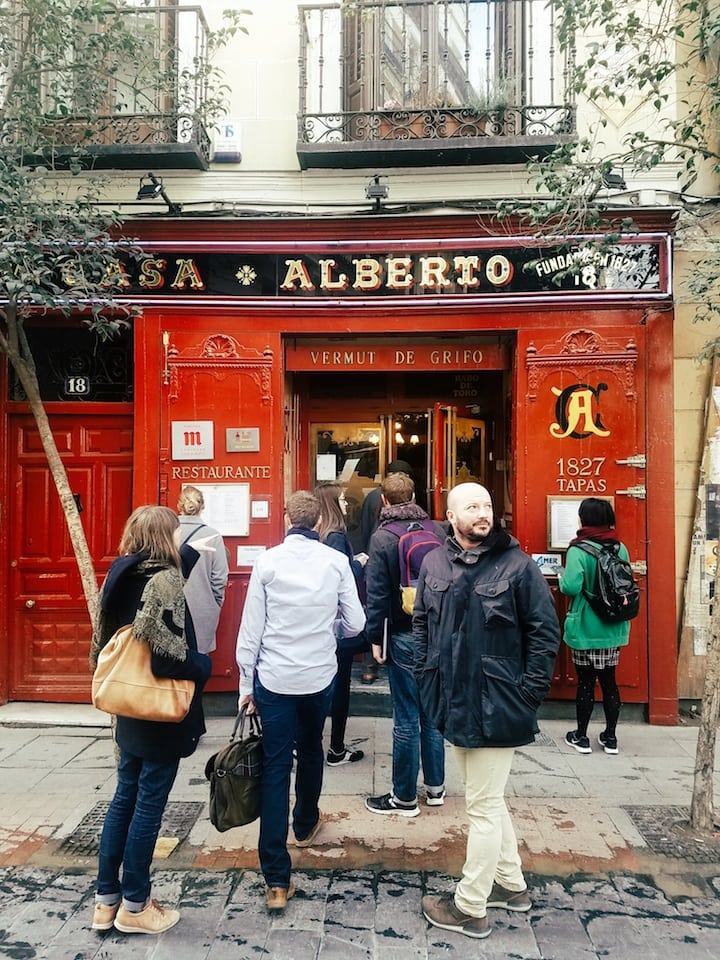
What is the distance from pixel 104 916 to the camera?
126 inches

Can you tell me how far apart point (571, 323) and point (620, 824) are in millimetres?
3997

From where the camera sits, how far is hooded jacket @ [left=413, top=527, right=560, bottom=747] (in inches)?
121

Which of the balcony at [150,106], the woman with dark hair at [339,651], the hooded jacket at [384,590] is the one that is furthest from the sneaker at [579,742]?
the balcony at [150,106]

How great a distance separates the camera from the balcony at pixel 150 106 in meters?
5.95

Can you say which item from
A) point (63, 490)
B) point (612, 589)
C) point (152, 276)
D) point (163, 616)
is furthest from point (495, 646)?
point (152, 276)

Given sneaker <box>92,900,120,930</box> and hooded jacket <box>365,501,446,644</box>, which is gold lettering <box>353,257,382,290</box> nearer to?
hooded jacket <box>365,501,446,644</box>

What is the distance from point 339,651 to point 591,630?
192cm

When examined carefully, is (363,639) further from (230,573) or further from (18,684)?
(18,684)

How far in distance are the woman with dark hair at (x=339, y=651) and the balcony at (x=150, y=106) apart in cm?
343

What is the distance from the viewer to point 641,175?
20.2 ft

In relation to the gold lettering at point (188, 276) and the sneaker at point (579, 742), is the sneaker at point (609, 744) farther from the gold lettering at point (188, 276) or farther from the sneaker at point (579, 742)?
the gold lettering at point (188, 276)

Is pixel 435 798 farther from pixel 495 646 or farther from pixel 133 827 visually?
pixel 133 827

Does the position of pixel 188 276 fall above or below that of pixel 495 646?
above

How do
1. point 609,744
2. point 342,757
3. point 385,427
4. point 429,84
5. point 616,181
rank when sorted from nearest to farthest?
point 342,757 < point 609,744 < point 616,181 < point 429,84 < point 385,427
